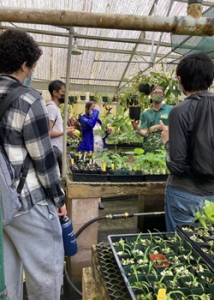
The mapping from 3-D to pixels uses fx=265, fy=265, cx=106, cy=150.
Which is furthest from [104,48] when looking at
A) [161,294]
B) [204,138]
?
[161,294]

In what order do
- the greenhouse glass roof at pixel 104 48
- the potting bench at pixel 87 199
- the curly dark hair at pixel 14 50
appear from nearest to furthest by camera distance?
the curly dark hair at pixel 14 50 < the potting bench at pixel 87 199 < the greenhouse glass roof at pixel 104 48

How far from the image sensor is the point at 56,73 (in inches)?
301

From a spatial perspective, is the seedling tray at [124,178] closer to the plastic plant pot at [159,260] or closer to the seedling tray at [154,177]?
the seedling tray at [154,177]

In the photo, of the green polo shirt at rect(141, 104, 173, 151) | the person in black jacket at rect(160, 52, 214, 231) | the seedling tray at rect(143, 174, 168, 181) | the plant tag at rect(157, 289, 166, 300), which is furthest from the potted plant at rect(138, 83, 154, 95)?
the plant tag at rect(157, 289, 166, 300)

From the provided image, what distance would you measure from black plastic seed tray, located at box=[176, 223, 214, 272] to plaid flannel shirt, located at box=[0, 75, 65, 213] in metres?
0.75

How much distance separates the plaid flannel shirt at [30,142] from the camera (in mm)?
1367

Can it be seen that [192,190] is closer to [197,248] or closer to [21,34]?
[197,248]

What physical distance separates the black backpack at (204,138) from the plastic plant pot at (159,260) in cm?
57

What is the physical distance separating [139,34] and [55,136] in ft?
13.0

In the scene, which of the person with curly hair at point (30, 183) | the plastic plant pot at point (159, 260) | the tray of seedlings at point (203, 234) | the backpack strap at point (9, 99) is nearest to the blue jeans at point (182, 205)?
the tray of seedlings at point (203, 234)

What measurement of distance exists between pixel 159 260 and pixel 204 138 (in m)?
0.73

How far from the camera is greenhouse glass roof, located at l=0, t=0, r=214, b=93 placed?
14.8ft

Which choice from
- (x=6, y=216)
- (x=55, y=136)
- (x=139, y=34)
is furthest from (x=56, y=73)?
(x=6, y=216)

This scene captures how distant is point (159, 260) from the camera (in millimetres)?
1220
